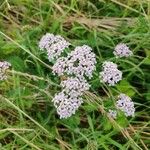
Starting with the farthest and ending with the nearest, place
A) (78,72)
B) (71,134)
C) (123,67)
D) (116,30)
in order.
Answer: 1. (116,30)
2. (123,67)
3. (71,134)
4. (78,72)

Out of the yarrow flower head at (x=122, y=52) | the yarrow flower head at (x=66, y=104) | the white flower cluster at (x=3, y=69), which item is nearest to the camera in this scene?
the yarrow flower head at (x=66, y=104)

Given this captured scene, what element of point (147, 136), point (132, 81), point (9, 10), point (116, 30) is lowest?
point (147, 136)

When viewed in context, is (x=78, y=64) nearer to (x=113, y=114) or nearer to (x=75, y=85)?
(x=75, y=85)

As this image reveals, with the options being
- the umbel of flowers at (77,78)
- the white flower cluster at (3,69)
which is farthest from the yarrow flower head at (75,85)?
the white flower cluster at (3,69)

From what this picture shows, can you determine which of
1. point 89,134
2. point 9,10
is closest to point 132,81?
point 89,134

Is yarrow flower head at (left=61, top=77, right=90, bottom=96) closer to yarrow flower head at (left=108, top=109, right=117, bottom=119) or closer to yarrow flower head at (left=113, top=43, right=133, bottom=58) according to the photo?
yarrow flower head at (left=108, top=109, right=117, bottom=119)

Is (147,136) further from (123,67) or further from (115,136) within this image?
(123,67)

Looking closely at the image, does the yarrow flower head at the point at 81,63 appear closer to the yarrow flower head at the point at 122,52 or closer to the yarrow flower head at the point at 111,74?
the yarrow flower head at the point at 111,74
